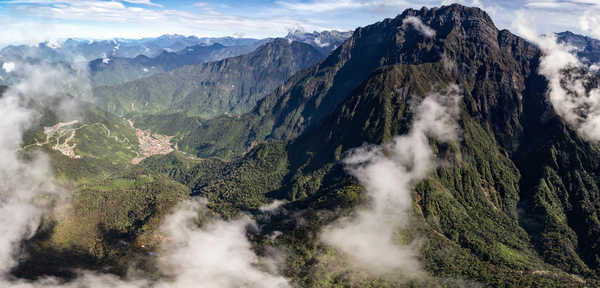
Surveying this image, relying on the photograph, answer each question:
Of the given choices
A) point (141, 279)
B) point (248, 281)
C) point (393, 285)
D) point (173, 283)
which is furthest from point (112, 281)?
point (393, 285)

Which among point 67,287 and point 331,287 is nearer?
point 331,287

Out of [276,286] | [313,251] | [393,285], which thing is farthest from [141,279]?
[393,285]

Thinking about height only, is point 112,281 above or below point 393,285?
below

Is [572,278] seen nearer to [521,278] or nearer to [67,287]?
[521,278]

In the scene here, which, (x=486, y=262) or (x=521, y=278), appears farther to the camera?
(x=486, y=262)

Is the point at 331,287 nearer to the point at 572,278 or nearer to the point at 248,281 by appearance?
the point at 248,281

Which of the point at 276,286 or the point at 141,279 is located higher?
the point at 276,286

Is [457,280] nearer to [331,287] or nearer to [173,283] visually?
[331,287]

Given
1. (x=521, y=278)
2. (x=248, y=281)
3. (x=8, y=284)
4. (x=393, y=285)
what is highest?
(x=521, y=278)
